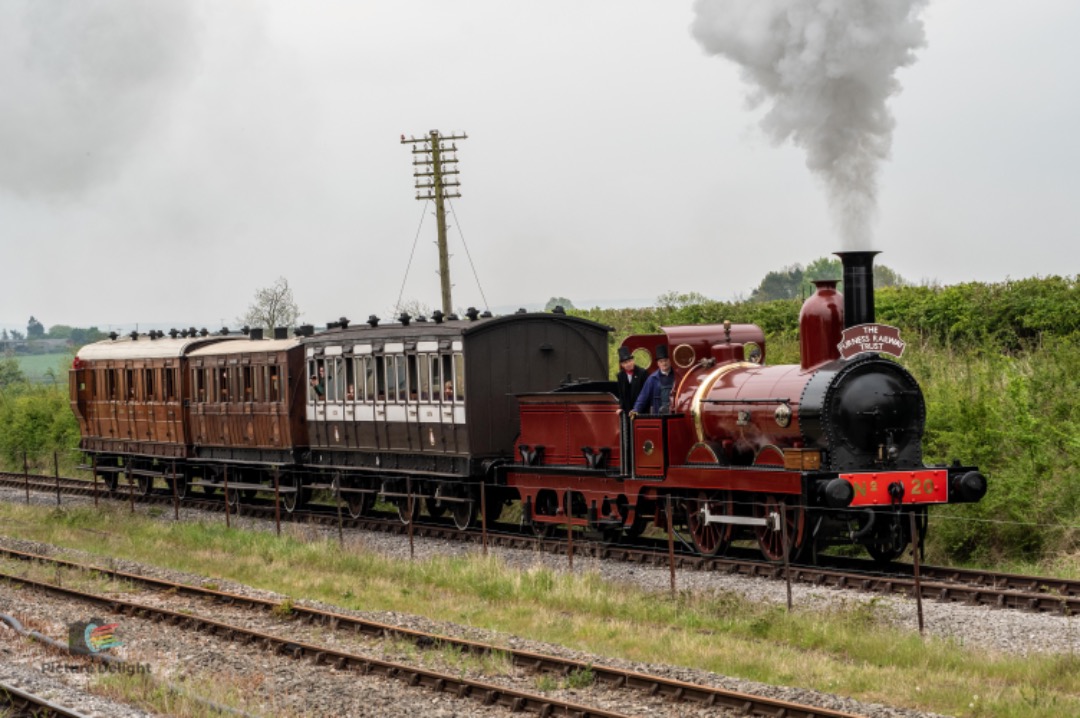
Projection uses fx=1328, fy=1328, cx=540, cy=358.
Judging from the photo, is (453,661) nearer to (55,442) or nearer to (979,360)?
(979,360)

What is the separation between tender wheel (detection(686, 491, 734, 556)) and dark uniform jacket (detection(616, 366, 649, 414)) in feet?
5.22

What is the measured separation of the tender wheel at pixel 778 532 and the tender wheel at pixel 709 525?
1.48 ft

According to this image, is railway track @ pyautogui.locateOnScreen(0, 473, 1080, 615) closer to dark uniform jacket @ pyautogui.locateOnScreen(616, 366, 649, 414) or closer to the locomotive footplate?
the locomotive footplate

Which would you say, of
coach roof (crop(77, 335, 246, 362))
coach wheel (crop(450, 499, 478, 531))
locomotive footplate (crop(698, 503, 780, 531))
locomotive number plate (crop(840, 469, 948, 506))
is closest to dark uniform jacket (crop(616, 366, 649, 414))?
locomotive footplate (crop(698, 503, 780, 531))

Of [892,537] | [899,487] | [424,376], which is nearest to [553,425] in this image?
[424,376]

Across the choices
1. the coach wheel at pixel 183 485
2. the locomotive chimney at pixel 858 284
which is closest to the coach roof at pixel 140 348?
the coach wheel at pixel 183 485

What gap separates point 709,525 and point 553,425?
3458 mm

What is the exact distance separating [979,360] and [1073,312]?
191cm

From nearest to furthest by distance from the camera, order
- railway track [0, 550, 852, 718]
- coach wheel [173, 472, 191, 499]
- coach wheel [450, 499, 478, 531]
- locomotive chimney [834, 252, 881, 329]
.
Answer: railway track [0, 550, 852, 718]
locomotive chimney [834, 252, 881, 329]
coach wheel [450, 499, 478, 531]
coach wheel [173, 472, 191, 499]

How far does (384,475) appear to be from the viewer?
23188mm

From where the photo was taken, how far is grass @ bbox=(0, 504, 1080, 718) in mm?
9984

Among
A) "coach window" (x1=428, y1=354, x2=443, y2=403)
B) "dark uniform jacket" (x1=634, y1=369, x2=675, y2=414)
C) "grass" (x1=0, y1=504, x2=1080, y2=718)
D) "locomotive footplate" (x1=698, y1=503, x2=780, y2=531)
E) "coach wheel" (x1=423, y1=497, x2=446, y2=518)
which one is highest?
"coach window" (x1=428, y1=354, x2=443, y2=403)

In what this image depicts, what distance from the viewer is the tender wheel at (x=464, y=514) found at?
21.5 metres

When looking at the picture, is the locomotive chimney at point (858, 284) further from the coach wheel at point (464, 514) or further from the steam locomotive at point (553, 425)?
the coach wheel at point (464, 514)
